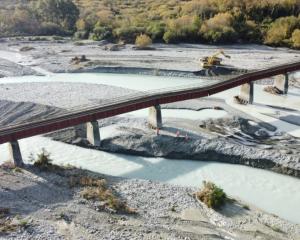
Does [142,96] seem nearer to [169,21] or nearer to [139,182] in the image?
[139,182]

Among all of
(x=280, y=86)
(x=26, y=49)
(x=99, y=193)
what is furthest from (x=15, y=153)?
(x=26, y=49)

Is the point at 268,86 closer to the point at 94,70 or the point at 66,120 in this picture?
the point at 94,70

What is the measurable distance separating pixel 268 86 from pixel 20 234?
3801 centimetres

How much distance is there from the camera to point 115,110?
35188 mm

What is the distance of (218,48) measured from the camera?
75.0m

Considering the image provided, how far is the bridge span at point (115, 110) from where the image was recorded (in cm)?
3039

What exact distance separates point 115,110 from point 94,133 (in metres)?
2.58

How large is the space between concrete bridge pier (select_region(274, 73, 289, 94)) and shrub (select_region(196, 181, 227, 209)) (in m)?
27.2

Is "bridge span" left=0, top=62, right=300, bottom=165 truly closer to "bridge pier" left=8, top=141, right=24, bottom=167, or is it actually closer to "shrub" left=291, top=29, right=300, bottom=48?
"bridge pier" left=8, top=141, right=24, bottom=167

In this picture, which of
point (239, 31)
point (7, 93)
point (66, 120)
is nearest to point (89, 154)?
point (66, 120)

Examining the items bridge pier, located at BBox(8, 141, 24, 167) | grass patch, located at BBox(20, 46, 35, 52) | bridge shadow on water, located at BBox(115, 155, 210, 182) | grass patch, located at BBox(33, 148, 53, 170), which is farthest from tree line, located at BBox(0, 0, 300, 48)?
bridge pier, located at BBox(8, 141, 24, 167)

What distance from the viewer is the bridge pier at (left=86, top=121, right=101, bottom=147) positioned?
3419cm

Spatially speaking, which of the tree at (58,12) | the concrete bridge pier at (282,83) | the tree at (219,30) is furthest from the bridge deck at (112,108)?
the tree at (58,12)

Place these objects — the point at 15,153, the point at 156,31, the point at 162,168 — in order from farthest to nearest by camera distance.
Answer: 1. the point at 156,31
2. the point at 162,168
3. the point at 15,153
